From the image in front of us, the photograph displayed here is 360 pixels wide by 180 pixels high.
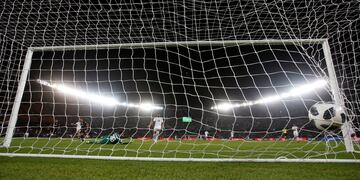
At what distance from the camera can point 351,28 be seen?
5.61 m

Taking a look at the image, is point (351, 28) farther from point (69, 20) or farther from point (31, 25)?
point (31, 25)

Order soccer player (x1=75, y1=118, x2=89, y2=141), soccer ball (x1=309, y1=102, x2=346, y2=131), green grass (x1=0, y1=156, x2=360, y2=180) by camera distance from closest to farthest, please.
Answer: green grass (x1=0, y1=156, x2=360, y2=180)
soccer ball (x1=309, y1=102, x2=346, y2=131)
soccer player (x1=75, y1=118, x2=89, y2=141)

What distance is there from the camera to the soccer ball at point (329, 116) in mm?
4312

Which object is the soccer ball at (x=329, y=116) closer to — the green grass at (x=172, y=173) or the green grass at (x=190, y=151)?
the green grass at (x=190, y=151)

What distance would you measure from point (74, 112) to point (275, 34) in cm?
2274

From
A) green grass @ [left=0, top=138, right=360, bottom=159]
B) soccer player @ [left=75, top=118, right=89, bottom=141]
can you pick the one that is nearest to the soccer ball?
green grass @ [left=0, top=138, right=360, bottom=159]

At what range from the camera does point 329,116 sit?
438cm

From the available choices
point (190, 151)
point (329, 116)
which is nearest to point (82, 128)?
point (190, 151)

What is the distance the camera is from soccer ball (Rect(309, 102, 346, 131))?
4312 millimetres

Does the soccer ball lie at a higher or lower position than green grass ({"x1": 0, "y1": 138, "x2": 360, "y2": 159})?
higher

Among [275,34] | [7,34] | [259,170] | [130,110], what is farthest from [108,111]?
[259,170]

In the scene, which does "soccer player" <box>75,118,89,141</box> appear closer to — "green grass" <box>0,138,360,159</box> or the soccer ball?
"green grass" <box>0,138,360,159</box>

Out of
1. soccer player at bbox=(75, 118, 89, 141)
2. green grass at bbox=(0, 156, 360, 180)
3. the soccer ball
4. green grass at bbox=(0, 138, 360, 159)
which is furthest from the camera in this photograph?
soccer player at bbox=(75, 118, 89, 141)

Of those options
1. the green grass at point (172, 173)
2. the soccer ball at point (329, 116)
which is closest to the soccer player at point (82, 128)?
the green grass at point (172, 173)
